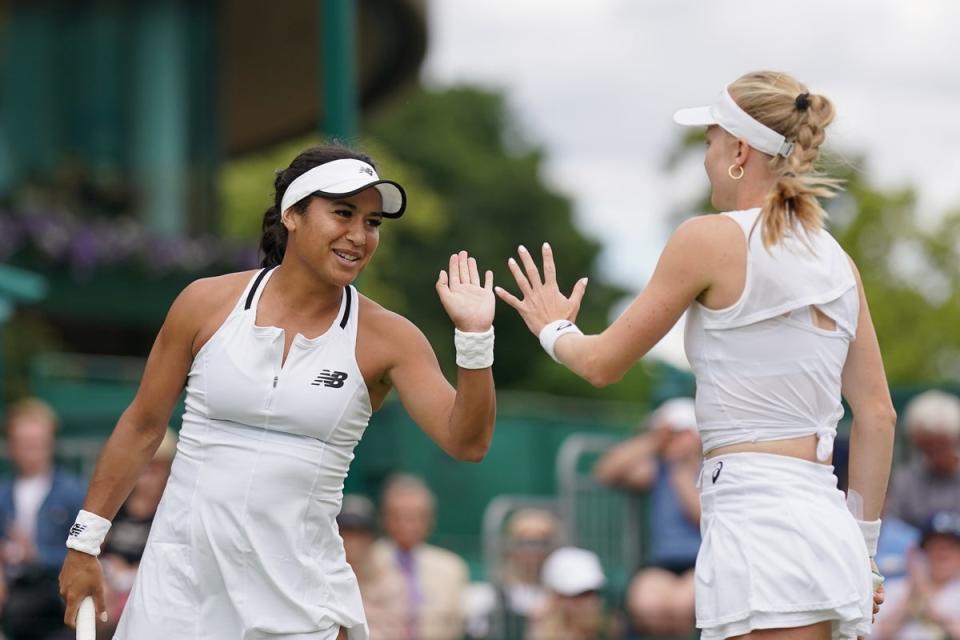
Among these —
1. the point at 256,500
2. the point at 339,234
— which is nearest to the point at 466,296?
the point at 339,234

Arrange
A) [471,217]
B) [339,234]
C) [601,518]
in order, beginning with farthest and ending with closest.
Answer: [471,217], [601,518], [339,234]

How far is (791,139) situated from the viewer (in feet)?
14.9

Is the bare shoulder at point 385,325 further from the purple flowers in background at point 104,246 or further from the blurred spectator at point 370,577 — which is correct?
the purple flowers in background at point 104,246

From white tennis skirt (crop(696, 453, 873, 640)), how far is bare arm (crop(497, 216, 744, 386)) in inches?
15.6

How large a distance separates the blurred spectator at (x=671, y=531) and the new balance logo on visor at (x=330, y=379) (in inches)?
172

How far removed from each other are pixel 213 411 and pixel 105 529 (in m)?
0.57

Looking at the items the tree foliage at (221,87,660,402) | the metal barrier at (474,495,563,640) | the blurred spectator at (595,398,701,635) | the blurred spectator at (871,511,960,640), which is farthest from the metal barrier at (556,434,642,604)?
the tree foliage at (221,87,660,402)

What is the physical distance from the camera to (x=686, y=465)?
10008mm

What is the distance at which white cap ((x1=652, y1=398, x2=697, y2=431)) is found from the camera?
393 inches

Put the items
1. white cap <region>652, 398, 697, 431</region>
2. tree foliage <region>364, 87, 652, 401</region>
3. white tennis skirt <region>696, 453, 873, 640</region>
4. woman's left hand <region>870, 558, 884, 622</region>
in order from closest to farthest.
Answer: white tennis skirt <region>696, 453, 873, 640</region> → woman's left hand <region>870, 558, 884, 622</region> → white cap <region>652, 398, 697, 431</region> → tree foliage <region>364, 87, 652, 401</region>

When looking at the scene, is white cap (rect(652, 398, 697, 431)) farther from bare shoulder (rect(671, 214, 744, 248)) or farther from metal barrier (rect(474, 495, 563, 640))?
bare shoulder (rect(671, 214, 744, 248))

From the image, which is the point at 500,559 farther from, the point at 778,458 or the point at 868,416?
the point at 778,458

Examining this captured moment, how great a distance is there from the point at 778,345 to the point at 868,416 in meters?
0.46

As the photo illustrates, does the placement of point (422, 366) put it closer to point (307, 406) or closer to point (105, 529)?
point (307, 406)
